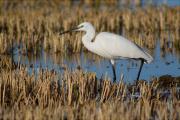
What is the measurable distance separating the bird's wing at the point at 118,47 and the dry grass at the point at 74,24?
149 inches

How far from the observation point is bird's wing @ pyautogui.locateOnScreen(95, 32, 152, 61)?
1232 cm

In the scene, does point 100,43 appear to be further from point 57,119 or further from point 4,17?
point 4,17

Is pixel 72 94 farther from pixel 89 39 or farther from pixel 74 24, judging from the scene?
pixel 74 24

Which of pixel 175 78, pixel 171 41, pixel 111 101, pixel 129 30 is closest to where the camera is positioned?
pixel 111 101

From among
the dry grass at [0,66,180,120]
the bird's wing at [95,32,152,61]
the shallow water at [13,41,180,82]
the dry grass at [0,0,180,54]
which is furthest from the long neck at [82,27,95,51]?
the dry grass at [0,0,180,54]

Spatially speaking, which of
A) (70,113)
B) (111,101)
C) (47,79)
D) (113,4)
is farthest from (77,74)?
(113,4)

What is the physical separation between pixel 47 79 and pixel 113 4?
19162mm

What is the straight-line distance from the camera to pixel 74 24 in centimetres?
2039

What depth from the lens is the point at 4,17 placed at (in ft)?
68.3

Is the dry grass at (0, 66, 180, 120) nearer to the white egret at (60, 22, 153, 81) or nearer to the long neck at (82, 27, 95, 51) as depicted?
the white egret at (60, 22, 153, 81)

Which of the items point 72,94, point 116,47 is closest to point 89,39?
point 116,47

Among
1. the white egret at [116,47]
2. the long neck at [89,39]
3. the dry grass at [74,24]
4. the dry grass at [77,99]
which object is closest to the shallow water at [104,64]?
the dry grass at [74,24]

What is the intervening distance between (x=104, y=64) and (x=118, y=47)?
2340mm

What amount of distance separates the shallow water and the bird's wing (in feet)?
1.86
